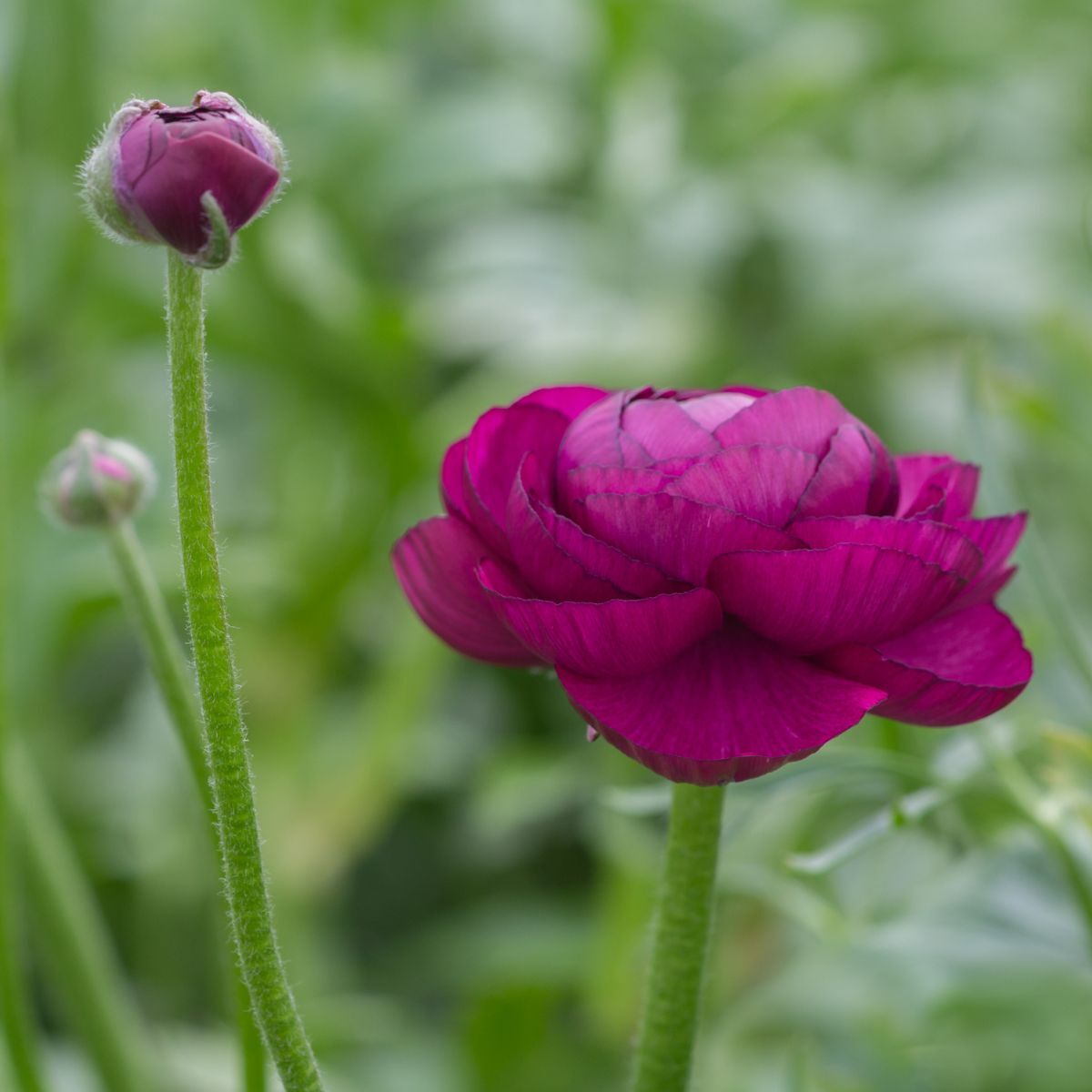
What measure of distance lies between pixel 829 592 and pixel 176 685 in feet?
0.55

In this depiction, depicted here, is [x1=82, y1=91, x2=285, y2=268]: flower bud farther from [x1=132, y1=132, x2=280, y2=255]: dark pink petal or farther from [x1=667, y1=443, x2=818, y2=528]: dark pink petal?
[x1=667, y1=443, x2=818, y2=528]: dark pink petal

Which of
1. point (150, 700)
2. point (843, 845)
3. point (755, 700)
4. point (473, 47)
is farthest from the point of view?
point (473, 47)

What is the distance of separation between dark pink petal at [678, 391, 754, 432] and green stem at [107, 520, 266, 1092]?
0.46ft

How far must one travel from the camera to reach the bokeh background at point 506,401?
0.75 m

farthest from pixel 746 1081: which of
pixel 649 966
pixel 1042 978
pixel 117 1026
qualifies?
pixel 649 966

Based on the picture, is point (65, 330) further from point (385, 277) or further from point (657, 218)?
point (657, 218)

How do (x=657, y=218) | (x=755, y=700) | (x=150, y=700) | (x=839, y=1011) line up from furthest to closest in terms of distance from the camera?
1. (x=657, y=218)
2. (x=150, y=700)
3. (x=839, y=1011)
4. (x=755, y=700)

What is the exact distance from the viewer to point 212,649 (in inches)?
12.2

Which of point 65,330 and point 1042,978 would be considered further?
point 65,330

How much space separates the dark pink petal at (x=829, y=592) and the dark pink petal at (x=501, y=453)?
56 mm

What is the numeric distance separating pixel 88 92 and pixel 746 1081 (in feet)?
2.93

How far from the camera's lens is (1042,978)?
2.12 ft

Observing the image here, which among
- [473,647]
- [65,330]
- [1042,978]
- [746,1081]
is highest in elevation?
[473,647]

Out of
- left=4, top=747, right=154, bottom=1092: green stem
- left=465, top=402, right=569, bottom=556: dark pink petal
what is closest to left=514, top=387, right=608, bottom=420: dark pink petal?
left=465, top=402, right=569, bottom=556: dark pink petal
